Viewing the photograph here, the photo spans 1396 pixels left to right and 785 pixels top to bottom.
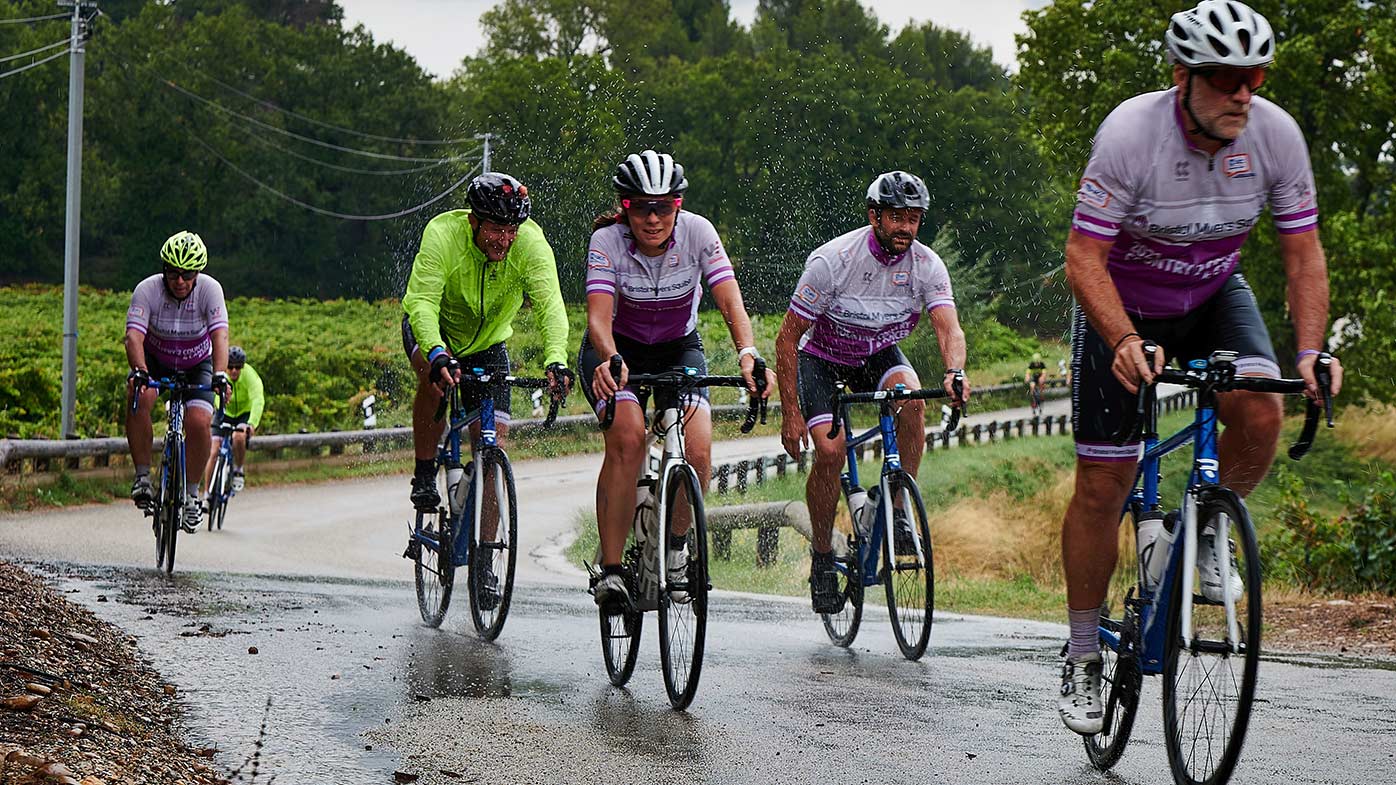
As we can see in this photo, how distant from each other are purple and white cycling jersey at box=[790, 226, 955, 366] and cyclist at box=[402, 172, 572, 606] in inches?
50.9

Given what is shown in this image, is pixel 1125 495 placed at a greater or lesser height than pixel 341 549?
greater

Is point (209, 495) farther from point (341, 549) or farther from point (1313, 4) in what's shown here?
point (1313, 4)

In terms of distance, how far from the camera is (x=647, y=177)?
22.8 ft

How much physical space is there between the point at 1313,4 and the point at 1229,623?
98.0 feet

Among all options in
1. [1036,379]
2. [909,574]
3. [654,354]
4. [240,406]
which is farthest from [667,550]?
[1036,379]

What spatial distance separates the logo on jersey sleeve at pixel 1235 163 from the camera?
4996 millimetres

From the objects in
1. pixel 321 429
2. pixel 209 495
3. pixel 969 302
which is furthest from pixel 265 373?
pixel 969 302

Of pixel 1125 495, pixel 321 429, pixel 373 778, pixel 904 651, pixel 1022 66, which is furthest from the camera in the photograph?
pixel 1022 66

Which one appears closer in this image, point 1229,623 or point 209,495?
point 1229,623

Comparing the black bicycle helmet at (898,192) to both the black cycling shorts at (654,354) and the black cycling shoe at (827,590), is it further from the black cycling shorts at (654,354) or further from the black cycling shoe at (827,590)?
the black cycling shoe at (827,590)

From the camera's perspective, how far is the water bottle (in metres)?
8.72

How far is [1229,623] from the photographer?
14.9 feet

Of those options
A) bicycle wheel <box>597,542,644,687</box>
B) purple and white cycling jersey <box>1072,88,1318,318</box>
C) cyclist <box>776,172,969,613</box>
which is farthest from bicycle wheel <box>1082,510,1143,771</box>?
cyclist <box>776,172,969,613</box>

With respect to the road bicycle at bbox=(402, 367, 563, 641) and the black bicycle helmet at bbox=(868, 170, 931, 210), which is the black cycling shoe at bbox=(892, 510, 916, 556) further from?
the road bicycle at bbox=(402, 367, 563, 641)
